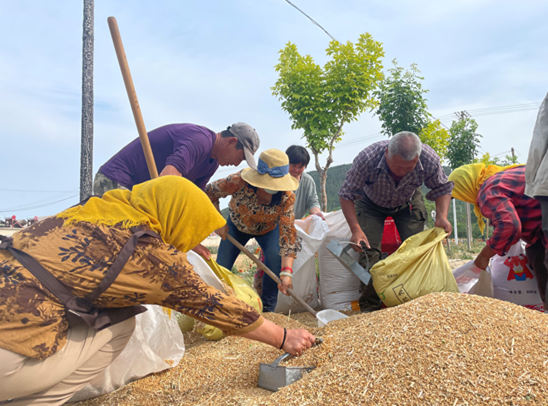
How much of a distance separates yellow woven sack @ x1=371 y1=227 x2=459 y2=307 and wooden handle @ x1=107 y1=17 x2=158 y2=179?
1441 millimetres

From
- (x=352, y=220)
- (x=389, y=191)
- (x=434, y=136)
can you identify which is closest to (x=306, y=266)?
(x=352, y=220)

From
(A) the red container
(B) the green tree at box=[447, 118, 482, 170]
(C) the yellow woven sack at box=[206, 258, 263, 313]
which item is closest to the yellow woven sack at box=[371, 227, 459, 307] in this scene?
(A) the red container

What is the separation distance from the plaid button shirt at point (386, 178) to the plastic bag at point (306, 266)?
412 mm

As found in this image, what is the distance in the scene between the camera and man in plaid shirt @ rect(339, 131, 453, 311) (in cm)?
251

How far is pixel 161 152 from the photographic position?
2.30 meters

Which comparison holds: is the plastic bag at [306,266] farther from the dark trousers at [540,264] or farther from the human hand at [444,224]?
the dark trousers at [540,264]

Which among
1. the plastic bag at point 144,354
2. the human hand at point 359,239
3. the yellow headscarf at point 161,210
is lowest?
the plastic bag at point 144,354

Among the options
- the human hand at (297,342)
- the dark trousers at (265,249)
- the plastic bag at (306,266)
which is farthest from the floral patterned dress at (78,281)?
the plastic bag at (306,266)

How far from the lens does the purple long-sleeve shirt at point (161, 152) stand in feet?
7.36

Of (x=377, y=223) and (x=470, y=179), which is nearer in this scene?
(x=470, y=179)

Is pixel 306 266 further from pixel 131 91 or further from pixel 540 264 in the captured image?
pixel 131 91

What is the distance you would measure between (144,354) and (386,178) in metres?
1.84

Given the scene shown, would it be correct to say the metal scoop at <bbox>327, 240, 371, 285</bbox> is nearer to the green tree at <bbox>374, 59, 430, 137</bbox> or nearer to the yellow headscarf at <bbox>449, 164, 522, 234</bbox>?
the yellow headscarf at <bbox>449, 164, 522, 234</bbox>

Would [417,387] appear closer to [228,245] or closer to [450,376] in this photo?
[450,376]
